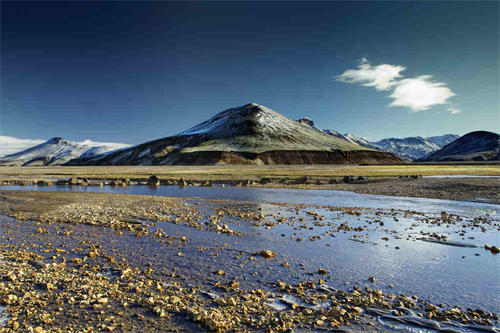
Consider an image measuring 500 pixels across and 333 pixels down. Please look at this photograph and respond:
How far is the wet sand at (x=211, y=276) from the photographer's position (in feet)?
29.9

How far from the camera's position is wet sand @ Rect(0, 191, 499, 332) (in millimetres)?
9102

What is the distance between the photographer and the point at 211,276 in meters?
12.5

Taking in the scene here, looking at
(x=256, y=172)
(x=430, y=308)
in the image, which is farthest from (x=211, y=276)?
(x=256, y=172)

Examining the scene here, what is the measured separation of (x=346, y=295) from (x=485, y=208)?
28.8 m

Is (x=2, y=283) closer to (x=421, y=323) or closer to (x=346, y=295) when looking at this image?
(x=346, y=295)

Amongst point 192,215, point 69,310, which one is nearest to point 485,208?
point 192,215

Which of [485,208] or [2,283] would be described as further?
[485,208]

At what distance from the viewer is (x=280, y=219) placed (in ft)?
81.9

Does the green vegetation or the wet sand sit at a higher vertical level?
the green vegetation

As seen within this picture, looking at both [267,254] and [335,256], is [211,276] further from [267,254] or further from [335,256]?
[335,256]

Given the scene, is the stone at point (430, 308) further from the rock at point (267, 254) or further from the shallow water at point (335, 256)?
the rock at point (267, 254)

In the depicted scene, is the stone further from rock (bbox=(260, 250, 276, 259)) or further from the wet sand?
rock (bbox=(260, 250, 276, 259))

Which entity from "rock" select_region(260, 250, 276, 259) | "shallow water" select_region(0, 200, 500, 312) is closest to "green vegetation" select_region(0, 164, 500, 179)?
"shallow water" select_region(0, 200, 500, 312)

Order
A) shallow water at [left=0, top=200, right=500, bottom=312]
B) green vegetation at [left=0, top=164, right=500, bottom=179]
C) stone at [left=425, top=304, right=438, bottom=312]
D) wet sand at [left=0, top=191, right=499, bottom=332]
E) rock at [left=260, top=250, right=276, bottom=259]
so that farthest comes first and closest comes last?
green vegetation at [left=0, top=164, right=500, bottom=179] → rock at [left=260, top=250, right=276, bottom=259] → shallow water at [left=0, top=200, right=500, bottom=312] → stone at [left=425, top=304, right=438, bottom=312] → wet sand at [left=0, top=191, right=499, bottom=332]
